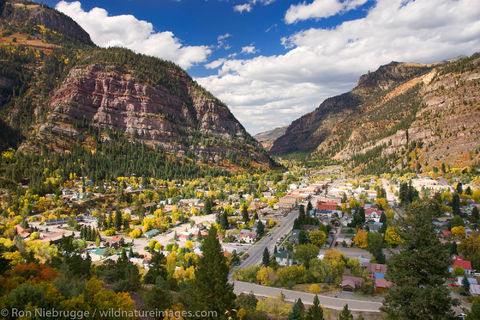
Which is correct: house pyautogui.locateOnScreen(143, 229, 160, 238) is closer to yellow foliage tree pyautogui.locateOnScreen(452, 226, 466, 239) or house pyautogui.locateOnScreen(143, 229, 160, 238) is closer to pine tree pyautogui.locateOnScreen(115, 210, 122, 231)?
pine tree pyautogui.locateOnScreen(115, 210, 122, 231)

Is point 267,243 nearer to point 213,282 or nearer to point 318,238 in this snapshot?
point 318,238

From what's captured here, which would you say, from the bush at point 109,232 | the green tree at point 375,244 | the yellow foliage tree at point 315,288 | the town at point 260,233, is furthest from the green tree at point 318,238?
the bush at point 109,232

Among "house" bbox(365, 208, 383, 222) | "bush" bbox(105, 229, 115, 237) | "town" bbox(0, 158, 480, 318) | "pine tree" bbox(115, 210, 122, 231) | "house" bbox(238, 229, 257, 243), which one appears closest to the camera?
"town" bbox(0, 158, 480, 318)

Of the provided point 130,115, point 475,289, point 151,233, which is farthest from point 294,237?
point 130,115

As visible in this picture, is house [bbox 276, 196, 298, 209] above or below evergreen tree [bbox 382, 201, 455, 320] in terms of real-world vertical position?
below

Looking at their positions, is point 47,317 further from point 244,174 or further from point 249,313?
point 244,174

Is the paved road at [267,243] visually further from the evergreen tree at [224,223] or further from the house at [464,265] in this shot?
the house at [464,265]

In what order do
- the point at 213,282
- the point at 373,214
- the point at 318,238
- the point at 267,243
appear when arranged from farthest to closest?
the point at 373,214 → the point at 267,243 → the point at 318,238 → the point at 213,282

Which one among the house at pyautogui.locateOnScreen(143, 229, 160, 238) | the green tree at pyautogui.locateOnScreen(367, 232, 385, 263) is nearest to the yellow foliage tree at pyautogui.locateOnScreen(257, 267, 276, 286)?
the green tree at pyautogui.locateOnScreen(367, 232, 385, 263)
